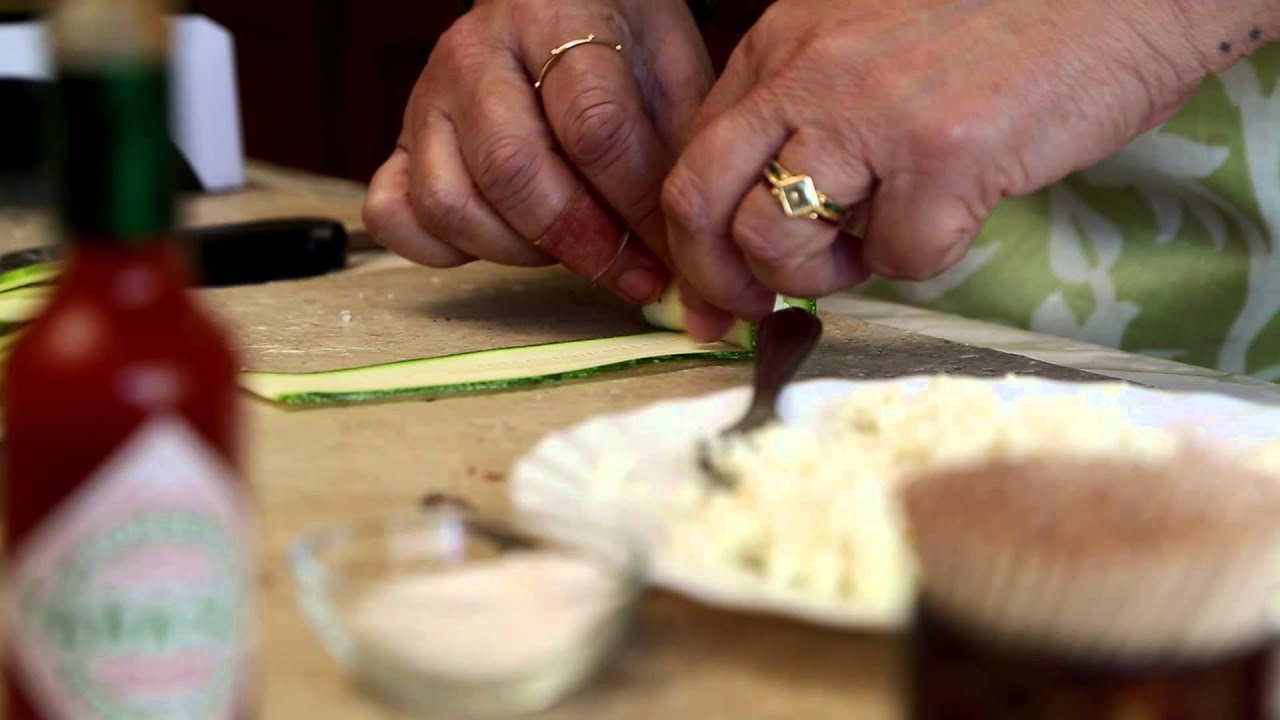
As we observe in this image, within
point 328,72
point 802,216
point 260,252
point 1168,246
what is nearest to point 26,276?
point 260,252

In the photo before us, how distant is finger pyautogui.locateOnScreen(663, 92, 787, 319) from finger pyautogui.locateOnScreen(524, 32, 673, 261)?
3.7 inches

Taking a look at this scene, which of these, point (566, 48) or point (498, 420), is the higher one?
point (566, 48)

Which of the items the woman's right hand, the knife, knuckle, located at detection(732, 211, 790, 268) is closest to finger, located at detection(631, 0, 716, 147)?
the woman's right hand

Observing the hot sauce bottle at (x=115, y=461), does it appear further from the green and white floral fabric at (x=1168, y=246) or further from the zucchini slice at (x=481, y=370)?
the green and white floral fabric at (x=1168, y=246)

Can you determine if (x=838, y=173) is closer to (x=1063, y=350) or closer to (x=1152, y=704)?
(x=1063, y=350)

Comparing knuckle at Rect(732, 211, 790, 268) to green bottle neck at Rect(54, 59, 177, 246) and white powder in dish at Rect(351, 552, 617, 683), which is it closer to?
white powder in dish at Rect(351, 552, 617, 683)

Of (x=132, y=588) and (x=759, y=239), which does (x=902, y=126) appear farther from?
(x=132, y=588)

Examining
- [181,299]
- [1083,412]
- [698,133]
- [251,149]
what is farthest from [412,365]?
[251,149]

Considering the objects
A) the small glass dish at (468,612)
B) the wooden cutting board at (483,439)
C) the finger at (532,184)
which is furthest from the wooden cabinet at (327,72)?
the small glass dish at (468,612)

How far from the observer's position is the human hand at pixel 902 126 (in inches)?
38.1

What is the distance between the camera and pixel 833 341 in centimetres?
119

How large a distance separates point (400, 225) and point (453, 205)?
3.0 inches

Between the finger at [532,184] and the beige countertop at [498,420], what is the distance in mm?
62

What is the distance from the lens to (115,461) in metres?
0.41
